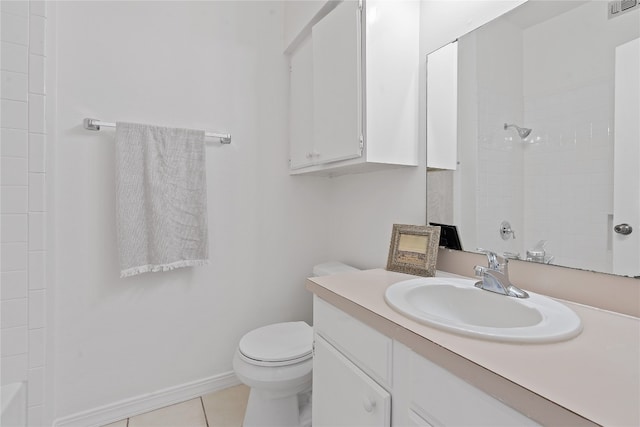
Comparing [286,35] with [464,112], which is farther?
[286,35]

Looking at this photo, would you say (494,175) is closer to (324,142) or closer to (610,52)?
(610,52)

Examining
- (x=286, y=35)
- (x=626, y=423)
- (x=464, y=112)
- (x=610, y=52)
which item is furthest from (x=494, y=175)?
(x=286, y=35)

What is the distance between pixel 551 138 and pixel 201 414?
1888mm

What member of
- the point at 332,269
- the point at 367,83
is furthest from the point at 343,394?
the point at 367,83

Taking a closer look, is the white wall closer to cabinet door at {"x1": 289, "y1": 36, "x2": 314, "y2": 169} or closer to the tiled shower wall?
cabinet door at {"x1": 289, "y1": 36, "x2": 314, "y2": 169}

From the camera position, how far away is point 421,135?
4.30 ft

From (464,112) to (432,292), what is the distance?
70cm

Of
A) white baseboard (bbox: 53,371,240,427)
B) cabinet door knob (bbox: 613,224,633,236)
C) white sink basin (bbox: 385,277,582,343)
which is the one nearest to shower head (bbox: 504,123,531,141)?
cabinet door knob (bbox: 613,224,633,236)

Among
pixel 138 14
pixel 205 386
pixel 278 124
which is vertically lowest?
pixel 205 386

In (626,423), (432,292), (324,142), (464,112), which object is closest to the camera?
(626,423)

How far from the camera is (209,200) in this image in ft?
5.47

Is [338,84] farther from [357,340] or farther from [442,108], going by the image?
[357,340]

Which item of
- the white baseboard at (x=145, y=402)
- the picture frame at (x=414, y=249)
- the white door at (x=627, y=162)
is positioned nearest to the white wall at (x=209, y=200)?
the white baseboard at (x=145, y=402)

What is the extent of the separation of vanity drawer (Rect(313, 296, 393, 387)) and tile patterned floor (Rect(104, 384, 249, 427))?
2.79 feet
